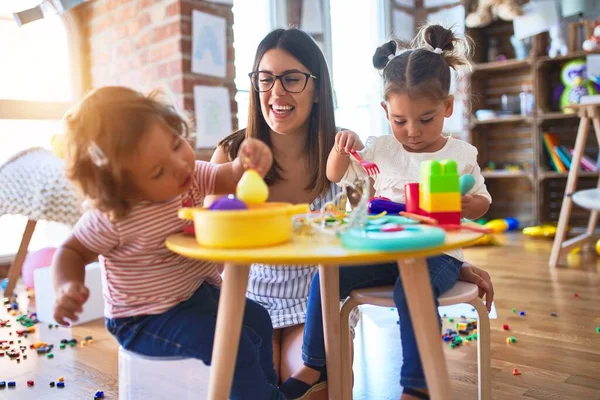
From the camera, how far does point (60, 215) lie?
2295 mm

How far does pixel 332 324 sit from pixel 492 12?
11.7ft

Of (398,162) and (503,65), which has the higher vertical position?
(503,65)

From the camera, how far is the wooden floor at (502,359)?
4.71ft

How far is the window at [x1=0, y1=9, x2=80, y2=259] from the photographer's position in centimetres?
285

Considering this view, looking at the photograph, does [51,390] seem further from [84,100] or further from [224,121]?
[224,121]

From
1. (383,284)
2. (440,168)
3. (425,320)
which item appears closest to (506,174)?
(383,284)

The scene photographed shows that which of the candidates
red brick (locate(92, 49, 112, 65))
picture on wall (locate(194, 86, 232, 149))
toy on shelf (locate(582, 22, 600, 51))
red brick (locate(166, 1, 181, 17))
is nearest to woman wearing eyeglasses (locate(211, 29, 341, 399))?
picture on wall (locate(194, 86, 232, 149))

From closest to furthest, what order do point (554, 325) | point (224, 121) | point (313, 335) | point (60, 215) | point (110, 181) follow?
point (110, 181) < point (313, 335) < point (554, 325) < point (60, 215) < point (224, 121)

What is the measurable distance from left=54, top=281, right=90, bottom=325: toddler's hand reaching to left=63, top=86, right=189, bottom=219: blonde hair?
0.43ft

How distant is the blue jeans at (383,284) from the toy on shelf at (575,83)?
9.89 feet

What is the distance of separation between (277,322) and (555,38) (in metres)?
3.25

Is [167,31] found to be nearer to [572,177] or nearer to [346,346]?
[346,346]

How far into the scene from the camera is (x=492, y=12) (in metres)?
4.04

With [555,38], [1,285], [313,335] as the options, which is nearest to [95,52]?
[1,285]
